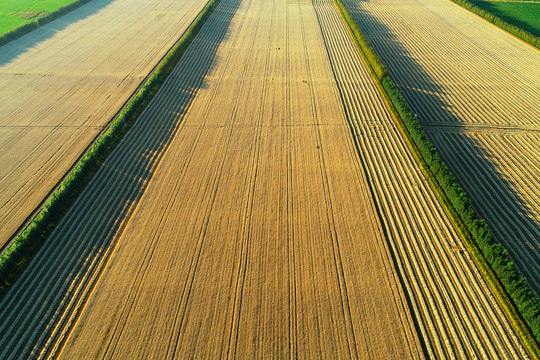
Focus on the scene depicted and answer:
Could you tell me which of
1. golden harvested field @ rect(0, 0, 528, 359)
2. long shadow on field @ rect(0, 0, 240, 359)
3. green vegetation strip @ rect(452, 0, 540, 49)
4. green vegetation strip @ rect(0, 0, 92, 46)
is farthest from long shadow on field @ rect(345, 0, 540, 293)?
green vegetation strip @ rect(0, 0, 92, 46)

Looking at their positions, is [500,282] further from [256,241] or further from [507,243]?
[256,241]

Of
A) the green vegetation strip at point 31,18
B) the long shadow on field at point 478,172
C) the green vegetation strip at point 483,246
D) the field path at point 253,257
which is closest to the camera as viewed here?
the field path at point 253,257

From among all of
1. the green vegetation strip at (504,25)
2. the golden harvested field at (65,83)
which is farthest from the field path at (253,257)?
the green vegetation strip at (504,25)

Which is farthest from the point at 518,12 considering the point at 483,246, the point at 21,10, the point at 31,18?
the point at 21,10

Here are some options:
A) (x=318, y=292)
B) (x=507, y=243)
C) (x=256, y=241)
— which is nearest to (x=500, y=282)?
(x=507, y=243)

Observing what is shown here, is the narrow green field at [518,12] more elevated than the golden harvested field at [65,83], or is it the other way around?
the narrow green field at [518,12]

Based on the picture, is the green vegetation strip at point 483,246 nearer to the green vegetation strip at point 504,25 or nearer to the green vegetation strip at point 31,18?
the green vegetation strip at point 504,25
